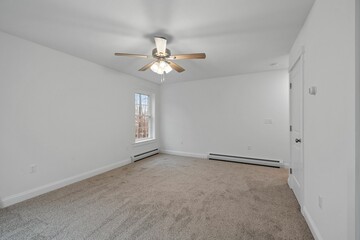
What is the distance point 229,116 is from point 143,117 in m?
2.60

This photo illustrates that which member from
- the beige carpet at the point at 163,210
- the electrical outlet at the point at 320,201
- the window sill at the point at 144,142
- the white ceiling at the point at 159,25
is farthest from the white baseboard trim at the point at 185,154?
the electrical outlet at the point at 320,201

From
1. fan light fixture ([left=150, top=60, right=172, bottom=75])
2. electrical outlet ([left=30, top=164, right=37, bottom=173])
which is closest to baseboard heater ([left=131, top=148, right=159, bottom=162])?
electrical outlet ([left=30, top=164, right=37, bottom=173])

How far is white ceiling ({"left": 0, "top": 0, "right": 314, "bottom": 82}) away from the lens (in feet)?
5.49

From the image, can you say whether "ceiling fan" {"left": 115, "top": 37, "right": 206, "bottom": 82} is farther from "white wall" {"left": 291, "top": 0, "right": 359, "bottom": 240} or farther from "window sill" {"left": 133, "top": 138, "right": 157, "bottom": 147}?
"window sill" {"left": 133, "top": 138, "right": 157, "bottom": 147}

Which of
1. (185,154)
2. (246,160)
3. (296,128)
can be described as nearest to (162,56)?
(296,128)

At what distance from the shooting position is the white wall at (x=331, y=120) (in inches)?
39.5

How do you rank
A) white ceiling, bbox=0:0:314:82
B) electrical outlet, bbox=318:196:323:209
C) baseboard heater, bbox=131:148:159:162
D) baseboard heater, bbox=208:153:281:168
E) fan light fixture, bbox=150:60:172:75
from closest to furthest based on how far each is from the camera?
electrical outlet, bbox=318:196:323:209 < white ceiling, bbox=0:0:314:82 < fan light fixture, bbox=150:60:172:75 < baseboard heater, bbox=208:153:281:168 < baseboard heater, bbox=131:148:159:162

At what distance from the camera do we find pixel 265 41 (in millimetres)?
2449

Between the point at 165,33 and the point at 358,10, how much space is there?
1840 millimetres

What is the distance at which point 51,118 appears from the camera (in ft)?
8.86

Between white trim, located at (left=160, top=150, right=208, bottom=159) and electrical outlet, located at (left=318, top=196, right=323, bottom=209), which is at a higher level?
electrical outlet, located at (left=318, top=196, right=323, bottom=209)

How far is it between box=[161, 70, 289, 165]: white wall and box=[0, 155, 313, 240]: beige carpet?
116 cm

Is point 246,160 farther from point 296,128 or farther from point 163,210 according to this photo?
point 163,210

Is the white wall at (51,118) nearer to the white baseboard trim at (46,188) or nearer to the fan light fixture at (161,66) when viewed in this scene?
the white baseboard trim at (46,188)
